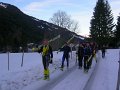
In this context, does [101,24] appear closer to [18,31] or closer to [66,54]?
[18,31]

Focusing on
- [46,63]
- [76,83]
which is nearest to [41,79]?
[46,63]

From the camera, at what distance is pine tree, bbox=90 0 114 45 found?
86.6 metres

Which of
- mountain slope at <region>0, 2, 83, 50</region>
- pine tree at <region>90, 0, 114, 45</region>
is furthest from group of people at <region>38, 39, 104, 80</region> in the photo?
pine tree at <region>90, 0, 114, 45</region>

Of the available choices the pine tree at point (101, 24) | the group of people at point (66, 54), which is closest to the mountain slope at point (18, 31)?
the pine tree at point (101, 24)

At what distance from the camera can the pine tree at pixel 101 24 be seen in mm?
86625

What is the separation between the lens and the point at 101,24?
8762 centimetres

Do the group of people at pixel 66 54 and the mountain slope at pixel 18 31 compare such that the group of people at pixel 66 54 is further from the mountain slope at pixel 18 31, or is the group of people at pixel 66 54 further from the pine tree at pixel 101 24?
the pine tree at pixel 101 24

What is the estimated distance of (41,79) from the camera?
15898 millimetres

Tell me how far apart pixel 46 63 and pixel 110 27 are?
247 feet

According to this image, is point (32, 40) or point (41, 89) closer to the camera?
point (41, 89)

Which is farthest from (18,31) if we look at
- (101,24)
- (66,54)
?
(66,54)

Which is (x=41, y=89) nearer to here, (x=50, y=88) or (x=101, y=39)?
(x=50, y=88)

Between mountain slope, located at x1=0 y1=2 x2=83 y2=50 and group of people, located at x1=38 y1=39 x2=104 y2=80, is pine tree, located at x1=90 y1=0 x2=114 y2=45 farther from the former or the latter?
group of people, located at x1=38 y1=39 x2=104 y2=80

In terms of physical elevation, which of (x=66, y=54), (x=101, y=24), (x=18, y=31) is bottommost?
(x=66, y=54)
